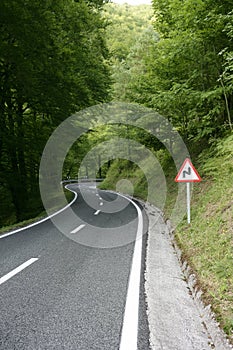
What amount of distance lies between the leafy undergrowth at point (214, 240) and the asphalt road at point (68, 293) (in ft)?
3.15

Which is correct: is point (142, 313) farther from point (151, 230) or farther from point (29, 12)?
point (29, 12)

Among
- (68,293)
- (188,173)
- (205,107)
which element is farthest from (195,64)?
(68,293)

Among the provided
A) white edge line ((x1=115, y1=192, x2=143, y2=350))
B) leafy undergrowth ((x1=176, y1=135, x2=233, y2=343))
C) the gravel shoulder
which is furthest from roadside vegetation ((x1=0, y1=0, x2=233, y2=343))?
white edge line ((x1=115, y1=192, x2=143, y2=350))

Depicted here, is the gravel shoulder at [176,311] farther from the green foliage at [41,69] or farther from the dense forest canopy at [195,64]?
the green foliage at [41,69]

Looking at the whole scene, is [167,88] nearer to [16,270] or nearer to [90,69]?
[90,69]

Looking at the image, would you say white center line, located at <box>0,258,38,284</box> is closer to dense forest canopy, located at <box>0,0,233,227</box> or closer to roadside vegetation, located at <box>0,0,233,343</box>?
roadside vegetation, located at <box>0,0,233,343</box>

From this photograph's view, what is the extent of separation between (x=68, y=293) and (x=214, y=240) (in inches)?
119

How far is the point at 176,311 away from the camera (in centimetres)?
366

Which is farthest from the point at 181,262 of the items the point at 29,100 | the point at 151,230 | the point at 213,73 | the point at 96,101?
the point at 96,101

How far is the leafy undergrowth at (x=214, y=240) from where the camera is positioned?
3.60 meters

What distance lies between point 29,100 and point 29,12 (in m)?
5.10

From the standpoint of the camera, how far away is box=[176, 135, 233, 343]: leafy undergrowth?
3.60 m

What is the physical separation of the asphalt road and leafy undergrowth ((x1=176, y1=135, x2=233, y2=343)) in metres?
0.96

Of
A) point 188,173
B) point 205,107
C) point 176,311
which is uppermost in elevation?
point 205,107
